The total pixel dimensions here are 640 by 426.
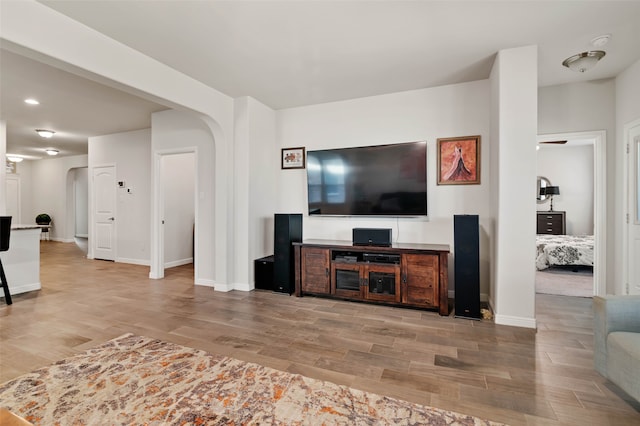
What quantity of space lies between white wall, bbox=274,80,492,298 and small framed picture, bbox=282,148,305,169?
0.26 ft

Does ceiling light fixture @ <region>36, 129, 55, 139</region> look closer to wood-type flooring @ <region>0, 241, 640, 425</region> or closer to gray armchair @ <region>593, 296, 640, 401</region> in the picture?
wood-type flooring @ <region>0, 241, 640, 425</region>

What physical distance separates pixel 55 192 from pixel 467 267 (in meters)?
11.4

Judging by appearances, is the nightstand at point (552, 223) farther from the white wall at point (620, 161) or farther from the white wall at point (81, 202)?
the white wall at point (81, 202)

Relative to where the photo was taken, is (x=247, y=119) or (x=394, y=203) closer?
(x=394, y=203)

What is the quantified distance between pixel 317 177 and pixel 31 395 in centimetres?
337

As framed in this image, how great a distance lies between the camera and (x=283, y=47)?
287cm

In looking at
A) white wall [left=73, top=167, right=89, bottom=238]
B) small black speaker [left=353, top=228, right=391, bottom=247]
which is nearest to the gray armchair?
small black speaker [left=353, top=228, right=391, bottom=247]

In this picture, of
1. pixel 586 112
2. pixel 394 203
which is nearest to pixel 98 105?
pixel 394 203

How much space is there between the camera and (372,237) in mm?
3625

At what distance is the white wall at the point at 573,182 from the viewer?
7.06 meters

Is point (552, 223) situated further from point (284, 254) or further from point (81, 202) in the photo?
point (81, 202)

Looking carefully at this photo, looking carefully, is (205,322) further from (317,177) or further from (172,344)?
(317,177)

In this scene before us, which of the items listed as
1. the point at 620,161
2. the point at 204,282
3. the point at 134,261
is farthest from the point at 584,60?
the point at 134,261

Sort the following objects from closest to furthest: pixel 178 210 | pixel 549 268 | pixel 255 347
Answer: pixel 255 347 → pixel 549 268 → pixel 178 210
